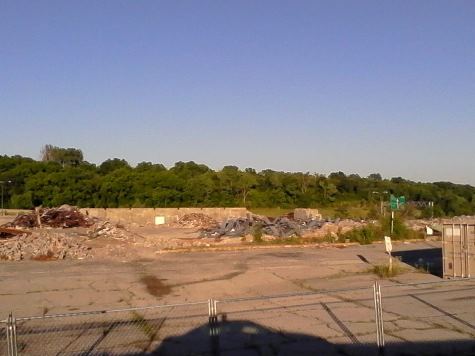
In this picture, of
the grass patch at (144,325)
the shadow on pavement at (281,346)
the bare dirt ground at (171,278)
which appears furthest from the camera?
the bare dirt ground at (171,278)

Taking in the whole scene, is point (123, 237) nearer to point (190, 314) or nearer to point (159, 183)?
point (190, 314)

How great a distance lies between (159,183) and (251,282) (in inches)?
2936

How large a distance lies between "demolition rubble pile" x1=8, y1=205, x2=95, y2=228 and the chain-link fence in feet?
118

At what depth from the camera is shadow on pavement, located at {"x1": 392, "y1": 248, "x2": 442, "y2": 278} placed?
26.2m

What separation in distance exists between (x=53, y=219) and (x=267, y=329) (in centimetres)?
4182

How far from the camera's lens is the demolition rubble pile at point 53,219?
164 feet

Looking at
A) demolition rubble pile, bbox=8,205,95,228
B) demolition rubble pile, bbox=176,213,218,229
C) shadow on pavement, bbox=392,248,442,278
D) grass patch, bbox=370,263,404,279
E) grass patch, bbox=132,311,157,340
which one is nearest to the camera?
grass patch, bbox=132,311,157,340

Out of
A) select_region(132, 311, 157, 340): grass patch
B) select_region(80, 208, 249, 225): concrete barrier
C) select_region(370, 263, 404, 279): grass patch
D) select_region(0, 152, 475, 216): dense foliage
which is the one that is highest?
select_region(0, 152, 475, 216): dense foliage

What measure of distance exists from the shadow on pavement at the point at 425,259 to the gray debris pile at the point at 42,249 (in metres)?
16.8

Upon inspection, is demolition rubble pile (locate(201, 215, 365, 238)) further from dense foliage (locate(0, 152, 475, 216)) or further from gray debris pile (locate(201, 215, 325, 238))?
dense foliage (locate(0, 152, 475, 216))

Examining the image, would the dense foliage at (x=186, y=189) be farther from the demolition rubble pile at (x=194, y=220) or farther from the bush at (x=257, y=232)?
the bush at (x=257, y=232)

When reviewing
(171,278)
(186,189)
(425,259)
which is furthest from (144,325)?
(186,189)

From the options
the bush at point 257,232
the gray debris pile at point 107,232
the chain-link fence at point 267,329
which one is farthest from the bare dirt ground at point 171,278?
the gray debris pile at point 107,232

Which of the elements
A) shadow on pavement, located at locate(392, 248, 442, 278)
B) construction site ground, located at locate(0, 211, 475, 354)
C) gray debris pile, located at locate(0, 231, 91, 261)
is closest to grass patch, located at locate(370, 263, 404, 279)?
construction site ground, located at locate(0, 211, 475, 354)
